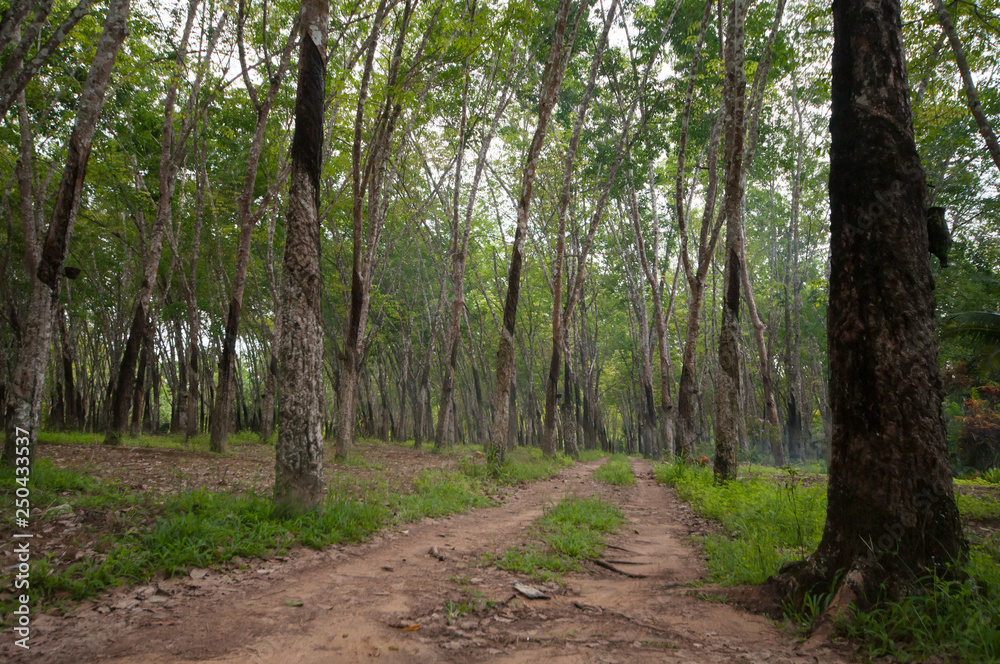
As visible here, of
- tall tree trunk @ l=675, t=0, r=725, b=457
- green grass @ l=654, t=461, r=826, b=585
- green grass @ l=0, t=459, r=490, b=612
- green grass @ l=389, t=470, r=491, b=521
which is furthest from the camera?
tall tree trunk @ l=675, t=0, r=725, b=457

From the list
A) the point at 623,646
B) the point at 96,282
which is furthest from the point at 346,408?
the point at 96,282

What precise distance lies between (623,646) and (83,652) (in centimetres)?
307

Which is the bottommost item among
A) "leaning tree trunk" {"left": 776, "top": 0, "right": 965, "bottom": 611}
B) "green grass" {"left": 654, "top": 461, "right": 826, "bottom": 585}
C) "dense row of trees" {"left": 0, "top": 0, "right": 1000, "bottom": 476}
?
"green grass" {"left": 654, "top": 461, "right": 826, "bottom": 585}

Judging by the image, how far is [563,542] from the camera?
17.8 feet

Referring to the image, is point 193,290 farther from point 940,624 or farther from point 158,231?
point 940,624

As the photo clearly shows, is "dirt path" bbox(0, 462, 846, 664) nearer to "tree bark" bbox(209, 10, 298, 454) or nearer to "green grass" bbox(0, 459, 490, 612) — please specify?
"green grass" bbox(0, 459, 490, 612)

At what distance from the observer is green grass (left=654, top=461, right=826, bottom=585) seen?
4.19 meters

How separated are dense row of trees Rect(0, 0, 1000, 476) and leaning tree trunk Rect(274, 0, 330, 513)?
4 cm

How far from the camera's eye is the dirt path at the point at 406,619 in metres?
2.87

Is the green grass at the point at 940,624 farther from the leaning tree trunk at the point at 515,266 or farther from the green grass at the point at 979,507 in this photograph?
the leaning tree trunk at the point at 515,266

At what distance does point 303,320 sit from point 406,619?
11.7 ft

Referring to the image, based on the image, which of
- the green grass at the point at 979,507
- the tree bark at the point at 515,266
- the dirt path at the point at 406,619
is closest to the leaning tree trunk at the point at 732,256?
the green grass at the point at 979,507

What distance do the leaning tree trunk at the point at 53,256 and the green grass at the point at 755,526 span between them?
7.57 meters

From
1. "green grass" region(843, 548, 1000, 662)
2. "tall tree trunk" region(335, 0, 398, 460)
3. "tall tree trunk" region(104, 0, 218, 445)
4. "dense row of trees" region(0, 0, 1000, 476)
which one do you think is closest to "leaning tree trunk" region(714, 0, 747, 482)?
"dense row of trees" region(0, 0, 1000, 476)
